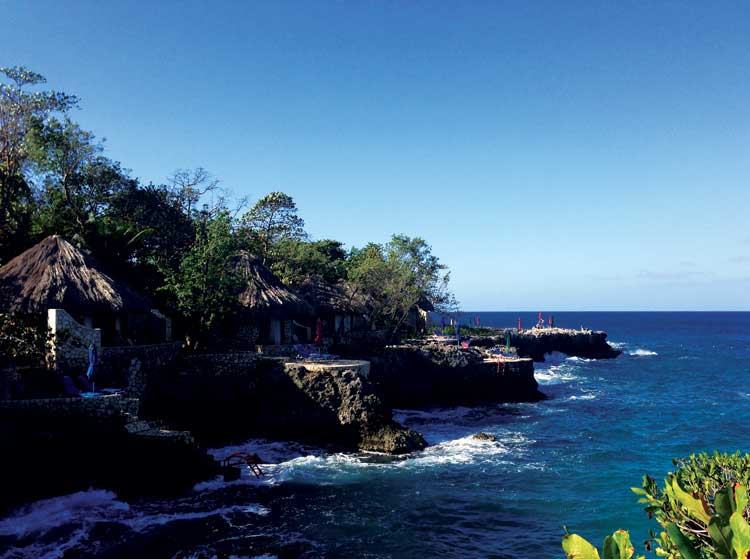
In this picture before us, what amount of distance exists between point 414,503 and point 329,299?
23626mm

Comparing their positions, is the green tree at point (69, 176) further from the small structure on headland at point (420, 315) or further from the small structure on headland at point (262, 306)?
the small structure on headland at point (420, 315)

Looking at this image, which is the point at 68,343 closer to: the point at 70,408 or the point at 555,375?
the point at 70,408

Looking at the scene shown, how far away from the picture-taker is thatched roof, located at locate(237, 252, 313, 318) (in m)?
30.9

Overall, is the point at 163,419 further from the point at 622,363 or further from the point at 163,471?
the point at 622,363

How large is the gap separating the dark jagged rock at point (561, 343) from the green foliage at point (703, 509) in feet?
188

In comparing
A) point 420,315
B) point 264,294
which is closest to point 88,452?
point 264,294

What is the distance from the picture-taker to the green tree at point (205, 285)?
93.8 ft

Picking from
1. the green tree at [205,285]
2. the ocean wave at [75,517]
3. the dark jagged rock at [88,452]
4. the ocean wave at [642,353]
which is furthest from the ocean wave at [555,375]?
the ocean wave at [75,517]

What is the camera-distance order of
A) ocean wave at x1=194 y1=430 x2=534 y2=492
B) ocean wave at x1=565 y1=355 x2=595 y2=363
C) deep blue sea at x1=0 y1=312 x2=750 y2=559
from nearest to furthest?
deep blue sea at x1=0 y1=312 x2=750 y2=559 < ocean wave at x1=194 y1=430 x2=534 y2=492 < ocean wave at x1=565 y1=355 x2=595 y2=363

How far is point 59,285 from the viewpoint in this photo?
74.0ft

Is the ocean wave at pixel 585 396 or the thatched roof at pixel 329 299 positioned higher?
the thatched roof at pixel 329 299

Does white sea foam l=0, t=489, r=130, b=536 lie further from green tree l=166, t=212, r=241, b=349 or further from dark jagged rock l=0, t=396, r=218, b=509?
green tree l=166, t=212, r=241, b=349

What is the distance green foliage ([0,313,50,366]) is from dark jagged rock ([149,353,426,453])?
5.52 m

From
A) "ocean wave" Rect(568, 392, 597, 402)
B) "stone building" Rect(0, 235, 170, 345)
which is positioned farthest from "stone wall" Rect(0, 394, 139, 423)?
"ocean wave" Rect(568, 392, 597, 402)
